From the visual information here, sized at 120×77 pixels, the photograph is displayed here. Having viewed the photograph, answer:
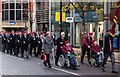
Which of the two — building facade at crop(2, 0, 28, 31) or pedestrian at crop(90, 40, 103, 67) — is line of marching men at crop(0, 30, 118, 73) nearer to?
pedestrian at crop(90, 40, 103, 67)

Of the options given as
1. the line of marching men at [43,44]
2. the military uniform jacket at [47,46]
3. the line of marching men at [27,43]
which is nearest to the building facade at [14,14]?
the line of marching men at [43,44]

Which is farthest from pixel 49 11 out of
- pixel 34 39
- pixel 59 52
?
pixel 59 52

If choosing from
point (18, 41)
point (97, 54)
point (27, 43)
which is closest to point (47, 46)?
point (97, 54)

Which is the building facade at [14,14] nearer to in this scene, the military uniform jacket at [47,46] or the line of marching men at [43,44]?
the line of marching men at [43,44]

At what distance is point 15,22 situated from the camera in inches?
2180

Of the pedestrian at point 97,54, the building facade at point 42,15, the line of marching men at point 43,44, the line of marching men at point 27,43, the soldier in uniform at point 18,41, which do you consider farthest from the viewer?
the building facade at point 42,15

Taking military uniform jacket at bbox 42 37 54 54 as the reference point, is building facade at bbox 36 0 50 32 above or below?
above

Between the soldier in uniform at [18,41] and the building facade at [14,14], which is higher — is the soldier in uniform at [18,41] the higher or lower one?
the lower one

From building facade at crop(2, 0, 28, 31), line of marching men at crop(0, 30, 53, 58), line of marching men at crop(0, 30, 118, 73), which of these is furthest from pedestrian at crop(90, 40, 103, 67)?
building facade at crop(2, 0, 28, 31)

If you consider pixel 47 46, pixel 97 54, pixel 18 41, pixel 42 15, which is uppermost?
pixel 42 15

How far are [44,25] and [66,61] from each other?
28002mm

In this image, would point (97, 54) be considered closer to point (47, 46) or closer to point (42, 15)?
point (47, 46)

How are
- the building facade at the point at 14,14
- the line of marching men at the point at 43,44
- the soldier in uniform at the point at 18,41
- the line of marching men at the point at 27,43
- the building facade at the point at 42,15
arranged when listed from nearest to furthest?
the line of marching men at the point at 43,44 → the line of marching men at the point at 27,43 → the soldier in uniform at the point at 18,41 → the building facade at the point at 42,15 → the building facade at the point at 14,14

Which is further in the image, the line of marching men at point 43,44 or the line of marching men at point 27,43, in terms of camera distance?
the line of marching men at point 27,43
